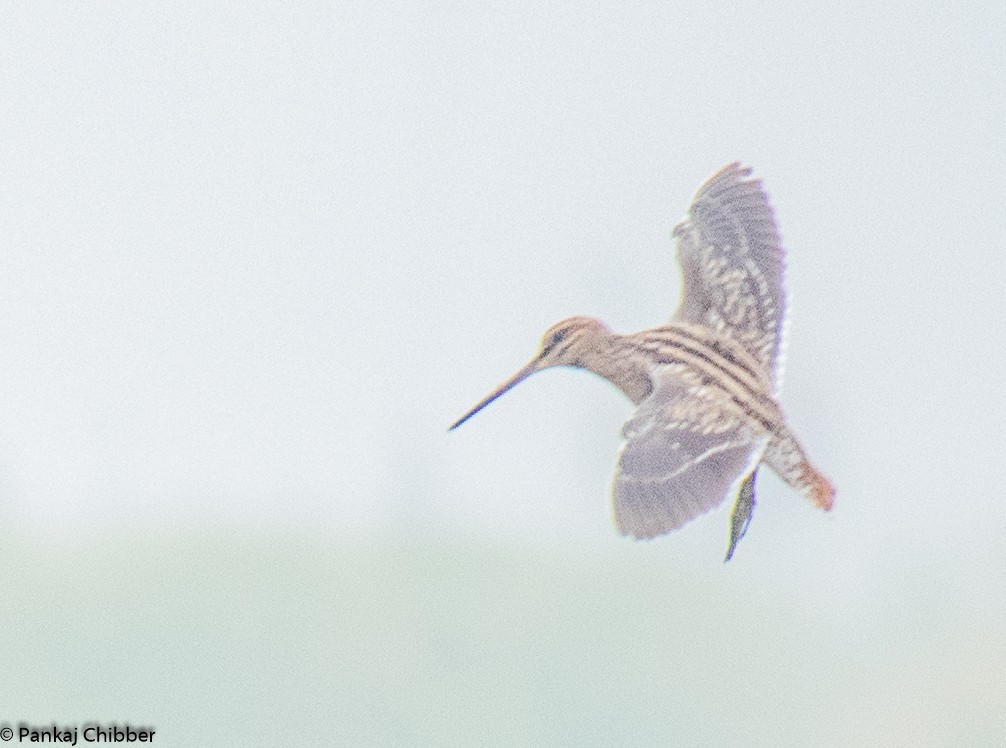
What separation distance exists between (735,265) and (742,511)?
0.77ft

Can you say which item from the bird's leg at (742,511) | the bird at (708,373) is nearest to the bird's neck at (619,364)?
the bird at (708,373)

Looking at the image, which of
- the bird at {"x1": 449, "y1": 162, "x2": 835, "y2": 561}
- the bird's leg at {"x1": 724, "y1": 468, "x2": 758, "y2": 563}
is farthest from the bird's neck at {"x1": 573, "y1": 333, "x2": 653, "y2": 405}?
the bird's leg at {"x1": 724, "y1": 468, "x2": 758, "y2": 563}

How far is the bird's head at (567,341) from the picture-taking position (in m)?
1.03

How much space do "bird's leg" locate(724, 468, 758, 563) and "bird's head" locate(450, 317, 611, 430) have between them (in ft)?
0.52

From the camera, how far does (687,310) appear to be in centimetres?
107

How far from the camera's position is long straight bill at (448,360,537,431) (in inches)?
35.0

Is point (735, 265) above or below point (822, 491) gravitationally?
above

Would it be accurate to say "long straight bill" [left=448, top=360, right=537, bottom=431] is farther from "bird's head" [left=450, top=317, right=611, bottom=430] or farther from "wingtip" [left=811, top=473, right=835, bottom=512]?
"wingtip" [left=811, top=473, right=835, bottom=512]

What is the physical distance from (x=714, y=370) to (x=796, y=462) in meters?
0.08

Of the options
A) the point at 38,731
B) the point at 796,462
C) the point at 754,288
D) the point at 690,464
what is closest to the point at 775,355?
the point at 754,288

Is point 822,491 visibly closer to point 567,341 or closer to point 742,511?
point 742,511

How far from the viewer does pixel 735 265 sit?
3.66 feet

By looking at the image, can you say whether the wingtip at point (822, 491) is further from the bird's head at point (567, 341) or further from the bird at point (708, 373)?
the bird's head at point (567, 341)

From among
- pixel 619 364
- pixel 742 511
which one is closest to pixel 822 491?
pixel 742 511
